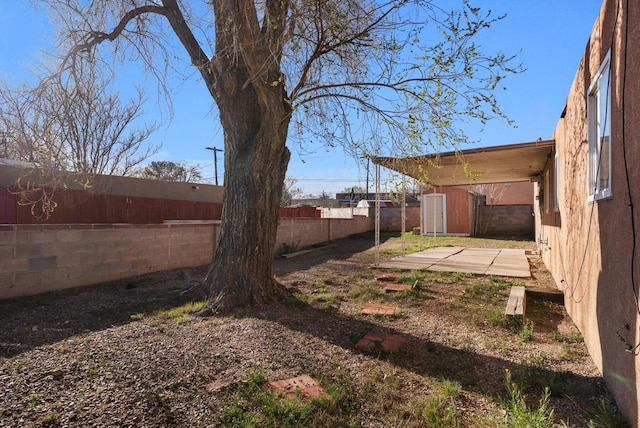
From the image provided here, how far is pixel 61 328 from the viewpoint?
3900 millimetres

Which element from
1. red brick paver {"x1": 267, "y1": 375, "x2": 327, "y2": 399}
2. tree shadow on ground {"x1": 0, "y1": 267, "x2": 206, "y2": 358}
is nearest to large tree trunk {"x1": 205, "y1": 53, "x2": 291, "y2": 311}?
tree shadow on ground {"x1": 0, "y1": 267, "x2": 206, "y2": 358}

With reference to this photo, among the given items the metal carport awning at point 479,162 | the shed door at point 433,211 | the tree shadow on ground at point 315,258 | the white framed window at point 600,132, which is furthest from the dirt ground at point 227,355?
the shed door at point 433,211

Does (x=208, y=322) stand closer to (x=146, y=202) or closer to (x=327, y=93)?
(x=327, y=93)

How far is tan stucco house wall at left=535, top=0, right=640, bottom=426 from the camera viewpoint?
2193mm

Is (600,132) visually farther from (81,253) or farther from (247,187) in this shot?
(81,253)

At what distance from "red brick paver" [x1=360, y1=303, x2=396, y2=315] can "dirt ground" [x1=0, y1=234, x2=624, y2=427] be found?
0.38 ft

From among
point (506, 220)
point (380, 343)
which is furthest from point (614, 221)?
point (506, 220)

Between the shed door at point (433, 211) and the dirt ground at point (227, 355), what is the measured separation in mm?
13854

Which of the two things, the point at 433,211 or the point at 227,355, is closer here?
the point at 227,355

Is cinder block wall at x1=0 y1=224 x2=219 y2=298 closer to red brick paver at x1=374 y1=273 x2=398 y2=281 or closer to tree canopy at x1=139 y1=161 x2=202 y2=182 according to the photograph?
red brick paver at x1=374 y1=273 x2=398 y2=281

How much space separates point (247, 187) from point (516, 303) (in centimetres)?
379

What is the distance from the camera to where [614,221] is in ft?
8.63

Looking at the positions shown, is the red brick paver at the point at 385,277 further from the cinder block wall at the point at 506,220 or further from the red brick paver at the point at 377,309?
the cinder block wall at the point at 506,220

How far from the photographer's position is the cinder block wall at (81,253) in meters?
4.79
